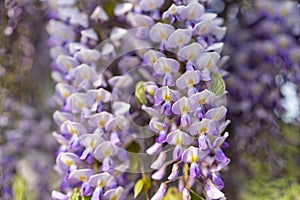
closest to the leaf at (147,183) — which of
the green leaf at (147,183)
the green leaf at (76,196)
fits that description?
the green leaf at (147,183)

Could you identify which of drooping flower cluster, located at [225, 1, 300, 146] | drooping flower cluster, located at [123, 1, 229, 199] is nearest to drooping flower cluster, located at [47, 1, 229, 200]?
drooping flower cluster, located at [123, 1, 229, 199]

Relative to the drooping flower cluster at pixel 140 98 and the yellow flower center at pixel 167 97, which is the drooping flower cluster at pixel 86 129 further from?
the yellow flower center at pixel 167 97

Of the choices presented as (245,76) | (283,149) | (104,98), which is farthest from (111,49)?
(283,149)

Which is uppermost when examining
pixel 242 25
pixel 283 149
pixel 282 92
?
pixel 242 25

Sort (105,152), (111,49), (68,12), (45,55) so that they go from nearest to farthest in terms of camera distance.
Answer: (105,152) < (111,49) < (68,12) < (45,55)

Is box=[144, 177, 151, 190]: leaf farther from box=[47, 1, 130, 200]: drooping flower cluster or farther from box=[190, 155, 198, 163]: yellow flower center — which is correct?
box=[190, 155, 198, 163]: yellow flower center

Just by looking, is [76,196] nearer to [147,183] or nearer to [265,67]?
[147,183]

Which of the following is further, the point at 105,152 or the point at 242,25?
the point at 242,25

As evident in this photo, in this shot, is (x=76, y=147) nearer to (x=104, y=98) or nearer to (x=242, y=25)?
(x=104, y=98)
